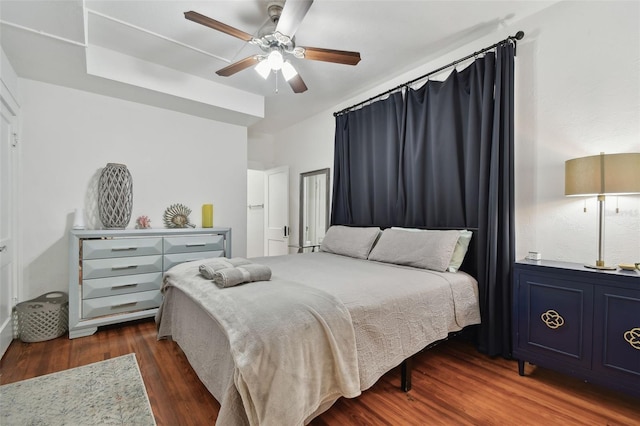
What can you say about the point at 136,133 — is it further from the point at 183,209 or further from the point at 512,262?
the point at 512,262

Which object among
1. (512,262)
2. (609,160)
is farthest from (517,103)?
(512,262)

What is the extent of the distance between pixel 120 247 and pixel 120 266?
0.61 ft

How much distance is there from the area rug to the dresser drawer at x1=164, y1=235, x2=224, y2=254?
126cm

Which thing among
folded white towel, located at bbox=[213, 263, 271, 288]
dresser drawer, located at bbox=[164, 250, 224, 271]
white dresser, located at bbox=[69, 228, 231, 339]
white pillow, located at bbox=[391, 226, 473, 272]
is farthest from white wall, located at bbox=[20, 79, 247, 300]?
white pillow, located at bbox=[391, 226, 473, 272]

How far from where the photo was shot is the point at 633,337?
5.43ft

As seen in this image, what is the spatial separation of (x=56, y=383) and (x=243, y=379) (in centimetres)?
174

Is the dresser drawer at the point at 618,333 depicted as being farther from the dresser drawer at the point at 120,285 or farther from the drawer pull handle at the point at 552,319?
the dresser drawer at the point at 120,285

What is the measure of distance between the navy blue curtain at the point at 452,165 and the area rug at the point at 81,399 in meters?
2.57

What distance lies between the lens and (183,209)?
3.76m

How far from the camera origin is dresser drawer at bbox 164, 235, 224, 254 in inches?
125

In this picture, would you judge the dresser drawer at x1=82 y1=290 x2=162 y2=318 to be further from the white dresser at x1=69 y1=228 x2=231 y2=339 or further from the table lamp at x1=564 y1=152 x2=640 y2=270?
the table lamp at x1=564 y1=152 x2=640 y2=270

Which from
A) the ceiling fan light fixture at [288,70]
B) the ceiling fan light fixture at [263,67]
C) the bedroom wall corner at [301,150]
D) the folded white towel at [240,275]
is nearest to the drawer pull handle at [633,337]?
the folded white towel at [240,275]

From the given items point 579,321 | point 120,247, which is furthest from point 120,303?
point 579,321

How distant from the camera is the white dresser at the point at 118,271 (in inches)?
107
